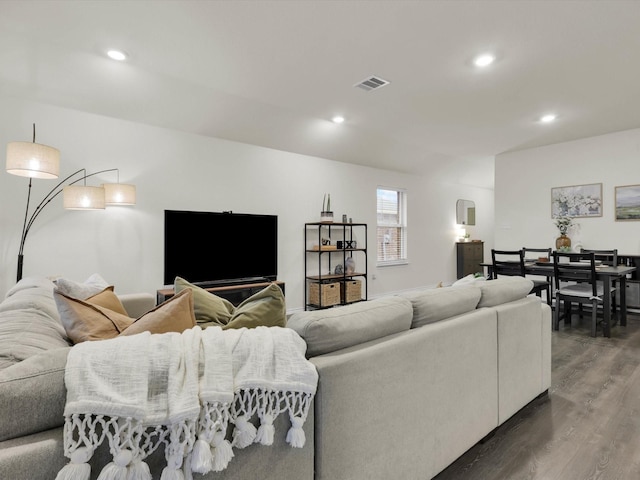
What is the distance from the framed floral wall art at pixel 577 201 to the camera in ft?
17.9

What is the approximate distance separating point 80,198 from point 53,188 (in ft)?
2.17

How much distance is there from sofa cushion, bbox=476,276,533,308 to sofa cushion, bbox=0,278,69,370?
6.84 feet

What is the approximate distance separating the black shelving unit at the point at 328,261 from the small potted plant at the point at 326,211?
0.39ft

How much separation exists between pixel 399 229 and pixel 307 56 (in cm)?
450

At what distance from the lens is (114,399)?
84 cm

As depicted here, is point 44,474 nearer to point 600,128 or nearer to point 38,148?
point 38,148

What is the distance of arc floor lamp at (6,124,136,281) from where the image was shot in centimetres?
248

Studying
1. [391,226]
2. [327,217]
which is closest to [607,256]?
[391,226]

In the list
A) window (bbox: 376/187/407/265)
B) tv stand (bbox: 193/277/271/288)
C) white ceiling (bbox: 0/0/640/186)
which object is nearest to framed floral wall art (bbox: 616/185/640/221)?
white ceiling (bbox: 0/0/640/186)

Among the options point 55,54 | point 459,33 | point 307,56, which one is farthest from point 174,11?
point 459,33

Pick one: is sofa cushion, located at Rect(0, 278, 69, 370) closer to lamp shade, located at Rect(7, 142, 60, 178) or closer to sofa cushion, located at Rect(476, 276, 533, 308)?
lamp shade, located at Rect(7, 142, 60, 178)

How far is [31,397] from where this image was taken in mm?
811

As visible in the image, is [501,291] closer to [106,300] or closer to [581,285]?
[106,300]

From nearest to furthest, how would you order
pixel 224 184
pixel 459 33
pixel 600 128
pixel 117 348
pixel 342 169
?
1. pixel 117 348
2. pixel 459 33
3. pixel 224 184
4. pixel 600 128
5. pixel 342 169
